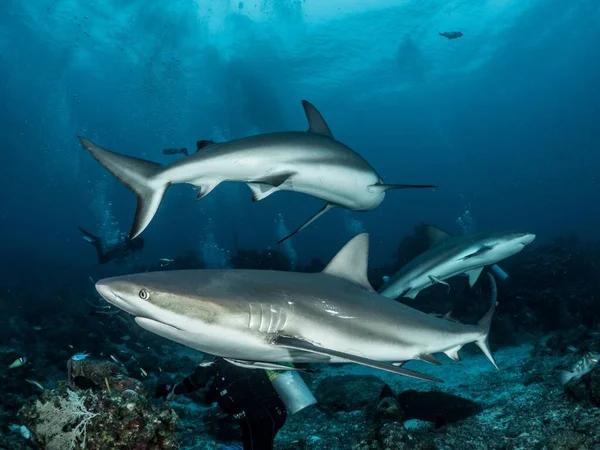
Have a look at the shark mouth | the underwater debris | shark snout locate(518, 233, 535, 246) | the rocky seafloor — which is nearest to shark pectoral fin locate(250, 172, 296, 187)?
the rocky seafloor

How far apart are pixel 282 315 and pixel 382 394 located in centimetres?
343

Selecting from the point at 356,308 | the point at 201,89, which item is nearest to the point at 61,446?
the point at 356,308

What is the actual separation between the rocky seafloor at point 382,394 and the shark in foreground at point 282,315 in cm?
69

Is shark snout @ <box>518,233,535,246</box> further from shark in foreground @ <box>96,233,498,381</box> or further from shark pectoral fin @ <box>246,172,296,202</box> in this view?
shark pectoral fin @ <box>246,172,296,202</box>

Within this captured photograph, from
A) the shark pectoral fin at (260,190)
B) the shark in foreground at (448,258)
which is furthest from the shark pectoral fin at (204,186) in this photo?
the shark in foreground at (448,258)

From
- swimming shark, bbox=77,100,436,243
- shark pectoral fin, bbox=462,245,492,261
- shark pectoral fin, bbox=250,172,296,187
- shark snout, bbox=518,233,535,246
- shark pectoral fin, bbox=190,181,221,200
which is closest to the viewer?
swimming shark, bbox=77,100,436,243

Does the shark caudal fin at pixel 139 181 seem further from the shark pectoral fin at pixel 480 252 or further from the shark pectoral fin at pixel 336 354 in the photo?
the shark pectoral fin at pixel 480 252

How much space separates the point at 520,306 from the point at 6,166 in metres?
115

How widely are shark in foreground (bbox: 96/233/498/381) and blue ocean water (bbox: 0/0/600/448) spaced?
81 cm

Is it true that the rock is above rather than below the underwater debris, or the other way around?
below

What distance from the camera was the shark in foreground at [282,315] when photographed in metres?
2.34

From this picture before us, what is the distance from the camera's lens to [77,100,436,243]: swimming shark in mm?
3727

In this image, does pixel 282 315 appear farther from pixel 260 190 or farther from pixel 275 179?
pixel 260 190

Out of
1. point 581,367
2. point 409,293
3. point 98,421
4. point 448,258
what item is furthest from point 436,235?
point 98,421
